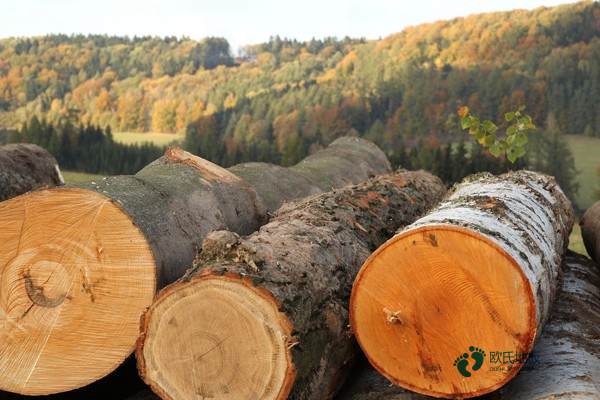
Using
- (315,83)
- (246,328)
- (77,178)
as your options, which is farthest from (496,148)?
(315,83)

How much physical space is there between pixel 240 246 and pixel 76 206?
1.17 meters

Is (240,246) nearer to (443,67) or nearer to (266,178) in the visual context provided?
(266,178)

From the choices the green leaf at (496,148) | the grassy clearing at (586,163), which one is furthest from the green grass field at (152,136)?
the green leaf at (496,148)

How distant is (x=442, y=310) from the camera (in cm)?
357

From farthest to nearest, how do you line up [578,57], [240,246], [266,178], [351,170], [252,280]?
[578,57] → [351,170] → [266,178] → [240,246] → [252,280]

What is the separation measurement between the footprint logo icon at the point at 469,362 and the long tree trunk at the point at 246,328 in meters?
0.72

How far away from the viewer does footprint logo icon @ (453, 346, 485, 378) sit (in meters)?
3.54

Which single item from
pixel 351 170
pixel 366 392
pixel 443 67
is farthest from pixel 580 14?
pixel 366 392

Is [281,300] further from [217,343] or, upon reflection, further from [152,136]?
[152,136]

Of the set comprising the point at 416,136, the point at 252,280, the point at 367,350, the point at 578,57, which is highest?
the point at 252,280

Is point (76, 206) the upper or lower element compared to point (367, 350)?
upper

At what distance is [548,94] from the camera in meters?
60.0

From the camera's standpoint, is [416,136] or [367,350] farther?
[416,136]

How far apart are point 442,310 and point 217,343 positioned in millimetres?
1165
